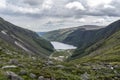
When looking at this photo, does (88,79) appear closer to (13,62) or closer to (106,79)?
(106,79)

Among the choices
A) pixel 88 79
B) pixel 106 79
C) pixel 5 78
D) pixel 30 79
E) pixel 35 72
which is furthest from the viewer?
pixel 106 79

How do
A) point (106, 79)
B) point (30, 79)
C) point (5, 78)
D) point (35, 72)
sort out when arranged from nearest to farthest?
point (5, 78)
point (30, 79)
point (35, 72)
point (106, 79)

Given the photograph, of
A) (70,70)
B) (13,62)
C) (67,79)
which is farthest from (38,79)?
(70,70)

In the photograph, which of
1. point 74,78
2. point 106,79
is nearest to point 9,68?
point 74,78

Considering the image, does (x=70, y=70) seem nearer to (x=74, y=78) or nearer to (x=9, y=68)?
(x=74, y=78)

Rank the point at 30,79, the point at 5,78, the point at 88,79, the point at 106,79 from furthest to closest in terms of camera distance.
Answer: the point at 106,79, the point at 88,79, the point at 30,79, the point at 5,78

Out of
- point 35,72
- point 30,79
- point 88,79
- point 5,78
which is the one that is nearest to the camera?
point 5,78

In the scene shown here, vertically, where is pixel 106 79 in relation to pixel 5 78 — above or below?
below

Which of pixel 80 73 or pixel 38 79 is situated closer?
pixel 38 79

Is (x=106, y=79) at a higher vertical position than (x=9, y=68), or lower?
lower
